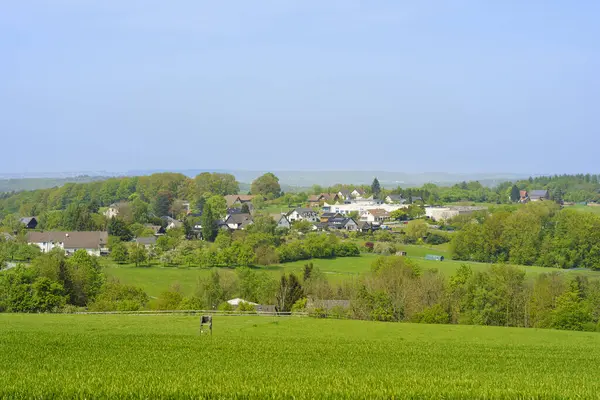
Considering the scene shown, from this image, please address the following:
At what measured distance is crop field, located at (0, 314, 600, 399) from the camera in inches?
516

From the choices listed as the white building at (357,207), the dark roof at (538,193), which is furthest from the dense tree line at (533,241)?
the dark roof at (538,193)

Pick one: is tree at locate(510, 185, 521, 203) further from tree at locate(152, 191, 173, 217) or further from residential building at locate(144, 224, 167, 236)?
residential building at locate(144, 224, 167, 236)

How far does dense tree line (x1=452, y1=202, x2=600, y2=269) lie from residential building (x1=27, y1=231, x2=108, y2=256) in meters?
51.8

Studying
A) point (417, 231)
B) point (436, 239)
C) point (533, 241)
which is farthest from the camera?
point (417, 231)

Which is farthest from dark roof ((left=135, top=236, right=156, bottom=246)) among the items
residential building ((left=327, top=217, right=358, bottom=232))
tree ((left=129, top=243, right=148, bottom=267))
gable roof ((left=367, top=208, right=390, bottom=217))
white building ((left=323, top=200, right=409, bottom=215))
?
white building ((left=323, top=200, right=409, bottom=215))

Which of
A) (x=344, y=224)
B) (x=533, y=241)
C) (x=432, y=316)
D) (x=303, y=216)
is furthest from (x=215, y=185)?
(x=432, y=316)

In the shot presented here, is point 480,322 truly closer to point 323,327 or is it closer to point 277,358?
point 323,327

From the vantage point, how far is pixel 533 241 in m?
87.1

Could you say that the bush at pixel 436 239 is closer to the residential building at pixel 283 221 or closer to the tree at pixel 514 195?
the residential building at pixel 283 221

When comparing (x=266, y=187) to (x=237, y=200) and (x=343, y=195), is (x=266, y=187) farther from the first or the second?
(x=343, y=195)

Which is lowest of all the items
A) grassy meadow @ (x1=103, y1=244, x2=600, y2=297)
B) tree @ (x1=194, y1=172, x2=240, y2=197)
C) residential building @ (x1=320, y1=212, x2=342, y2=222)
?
grassy meadow @ (x1=103, y1=244, x2=600, y2=297)

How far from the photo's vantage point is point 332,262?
82.8 metres

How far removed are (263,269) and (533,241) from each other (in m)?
37.3

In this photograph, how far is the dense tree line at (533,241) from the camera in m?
82.4
